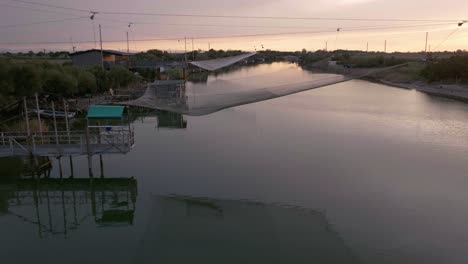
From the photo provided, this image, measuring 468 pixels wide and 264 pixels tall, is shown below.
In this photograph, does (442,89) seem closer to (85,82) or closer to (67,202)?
(85,82)

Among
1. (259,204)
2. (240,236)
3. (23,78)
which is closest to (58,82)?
(23,78)

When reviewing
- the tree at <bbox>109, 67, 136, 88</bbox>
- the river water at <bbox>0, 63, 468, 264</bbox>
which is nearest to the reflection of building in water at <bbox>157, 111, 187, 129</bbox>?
the river water at <bbox>0, 63, 468, 264</bbox>

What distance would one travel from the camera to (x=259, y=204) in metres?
4.52

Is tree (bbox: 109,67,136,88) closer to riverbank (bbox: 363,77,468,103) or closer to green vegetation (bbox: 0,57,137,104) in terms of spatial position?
green vegetation (bbox: 0,57,137,104)

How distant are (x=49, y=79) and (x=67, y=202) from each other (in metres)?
5.26

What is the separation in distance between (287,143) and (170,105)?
2.45 meters

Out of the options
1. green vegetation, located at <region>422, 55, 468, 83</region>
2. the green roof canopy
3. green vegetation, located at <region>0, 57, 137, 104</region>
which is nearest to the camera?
the green roof canopy

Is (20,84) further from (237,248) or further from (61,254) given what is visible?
(237,248)

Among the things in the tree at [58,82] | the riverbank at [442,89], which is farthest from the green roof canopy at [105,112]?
the riverbank at [442,89]

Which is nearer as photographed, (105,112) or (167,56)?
(105,112)

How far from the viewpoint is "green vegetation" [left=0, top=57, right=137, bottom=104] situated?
7.06 m

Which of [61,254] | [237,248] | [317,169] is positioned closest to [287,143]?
[317,169]

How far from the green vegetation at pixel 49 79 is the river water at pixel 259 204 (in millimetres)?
2220

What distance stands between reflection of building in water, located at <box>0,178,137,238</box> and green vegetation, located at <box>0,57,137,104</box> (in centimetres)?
176
